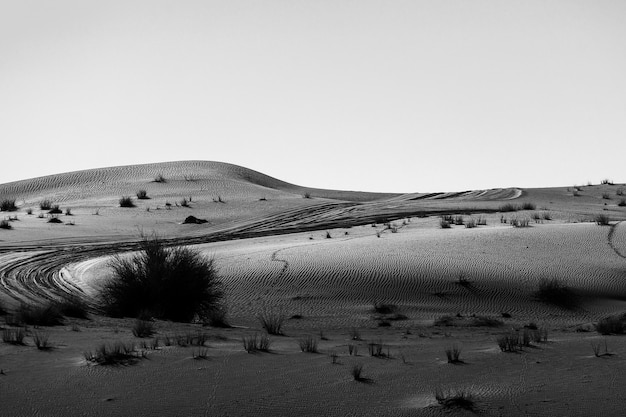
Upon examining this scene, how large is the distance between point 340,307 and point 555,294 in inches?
173

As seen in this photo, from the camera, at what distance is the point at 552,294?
62.1 ft

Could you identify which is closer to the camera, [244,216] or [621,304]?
[621,304]

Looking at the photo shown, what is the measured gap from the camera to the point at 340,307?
17.6 meters

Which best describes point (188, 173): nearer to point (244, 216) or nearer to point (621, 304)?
point (244, 216)

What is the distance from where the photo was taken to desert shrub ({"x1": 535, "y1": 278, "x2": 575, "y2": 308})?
1878cm

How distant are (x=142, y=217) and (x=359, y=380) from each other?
2631 cm

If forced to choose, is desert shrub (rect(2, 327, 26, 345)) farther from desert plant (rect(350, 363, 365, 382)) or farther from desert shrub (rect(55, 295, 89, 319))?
desert plant (rect(350, 363, 365, 382))

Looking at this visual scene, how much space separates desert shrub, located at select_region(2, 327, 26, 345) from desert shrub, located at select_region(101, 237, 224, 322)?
15.1 feet

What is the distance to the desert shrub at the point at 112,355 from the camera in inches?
390

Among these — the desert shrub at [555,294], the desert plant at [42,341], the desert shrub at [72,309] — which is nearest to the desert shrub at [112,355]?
the desert plant at [42,341]

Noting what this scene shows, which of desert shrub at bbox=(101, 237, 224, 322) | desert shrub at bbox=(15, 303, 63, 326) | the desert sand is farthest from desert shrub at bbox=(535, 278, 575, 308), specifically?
desert shrub at bbox=(15, 303, 63, 326)

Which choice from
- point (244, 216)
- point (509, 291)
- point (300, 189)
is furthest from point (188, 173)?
point (509, 291)

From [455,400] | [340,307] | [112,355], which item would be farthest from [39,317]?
[455,400]

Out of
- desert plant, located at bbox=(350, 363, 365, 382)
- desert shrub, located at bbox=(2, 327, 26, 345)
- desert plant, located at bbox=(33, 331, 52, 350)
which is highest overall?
desert shrub, located at bbox=(2, 327, 26, 345)
